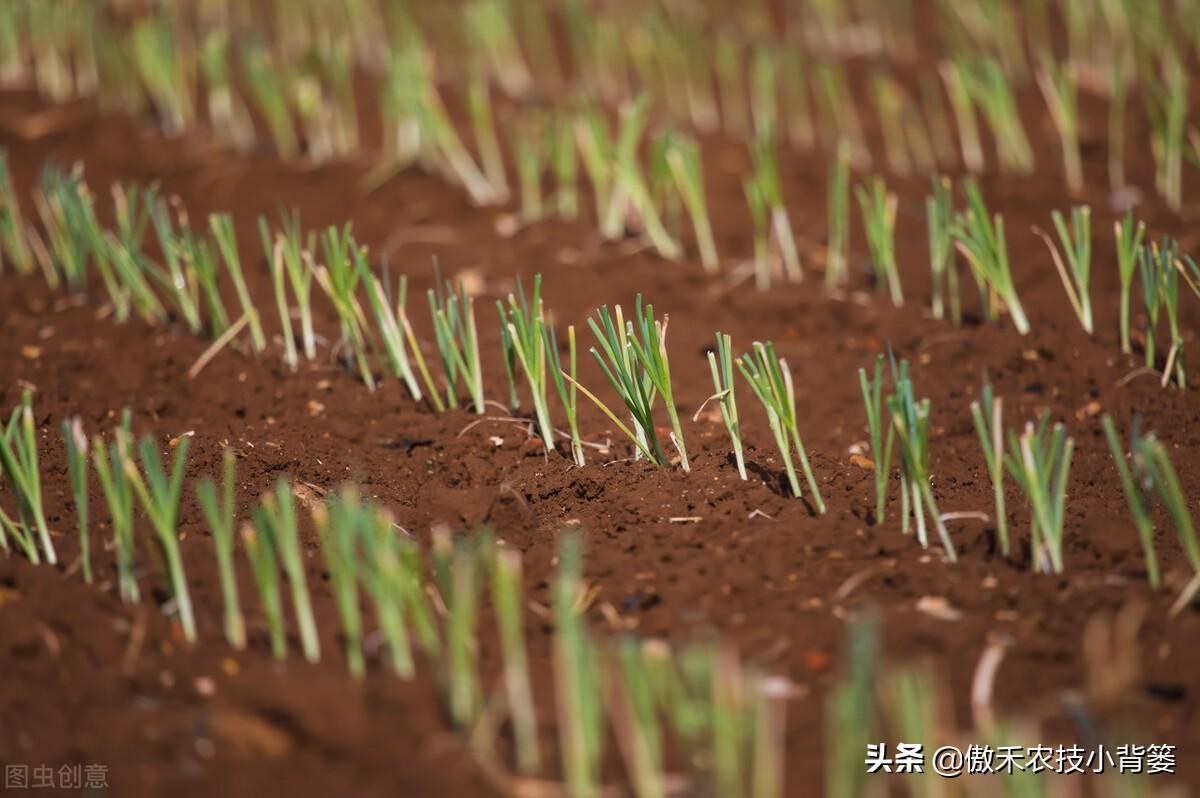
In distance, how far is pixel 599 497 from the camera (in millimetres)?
2227

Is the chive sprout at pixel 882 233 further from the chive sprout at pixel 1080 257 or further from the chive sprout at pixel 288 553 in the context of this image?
the chive sprout at pixel 288 553

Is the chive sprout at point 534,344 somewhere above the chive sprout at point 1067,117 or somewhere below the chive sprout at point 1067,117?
below

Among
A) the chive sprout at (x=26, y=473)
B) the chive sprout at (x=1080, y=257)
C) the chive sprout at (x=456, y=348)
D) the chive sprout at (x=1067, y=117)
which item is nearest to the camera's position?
the chive sprout at (x=26, y=473)

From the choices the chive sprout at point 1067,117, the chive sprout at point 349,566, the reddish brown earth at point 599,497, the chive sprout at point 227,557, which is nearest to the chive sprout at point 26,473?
the reddish brown earth at point 599,497

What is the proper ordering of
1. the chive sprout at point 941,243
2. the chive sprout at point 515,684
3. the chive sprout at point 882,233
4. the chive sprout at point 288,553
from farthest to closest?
the chive sprout at point 882,233 → the chive sprout at point 941,243 → the chive sprout at point 288,553 → the chive sprout at point 515,684

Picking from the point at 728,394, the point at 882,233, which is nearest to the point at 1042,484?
the point at 728,394

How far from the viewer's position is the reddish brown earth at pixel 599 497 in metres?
1.56

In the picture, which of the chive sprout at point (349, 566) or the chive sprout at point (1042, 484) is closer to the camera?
the chive sprout at point (349, 566)

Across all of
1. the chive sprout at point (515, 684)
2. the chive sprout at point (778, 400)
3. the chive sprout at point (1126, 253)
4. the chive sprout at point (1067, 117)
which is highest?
the chive sprout at point (1067, 117)

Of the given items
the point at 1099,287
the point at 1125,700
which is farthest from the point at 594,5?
the point at 1125,700

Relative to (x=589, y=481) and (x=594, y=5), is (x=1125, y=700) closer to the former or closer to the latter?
(x=589, y=481)

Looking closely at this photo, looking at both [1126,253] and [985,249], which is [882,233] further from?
[1126,253]

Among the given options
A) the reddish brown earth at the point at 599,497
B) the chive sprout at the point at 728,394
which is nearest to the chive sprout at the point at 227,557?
the reddish brown earth at the point at 599,497

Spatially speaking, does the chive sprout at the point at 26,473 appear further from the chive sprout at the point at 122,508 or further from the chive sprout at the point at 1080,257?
the chive sprout at the point at 1080,257
